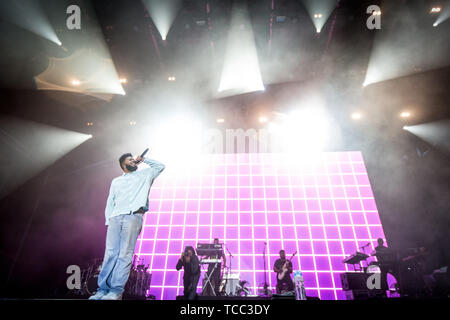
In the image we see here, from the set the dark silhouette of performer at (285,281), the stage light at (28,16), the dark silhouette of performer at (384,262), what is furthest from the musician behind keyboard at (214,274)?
the stage light at (28,16)

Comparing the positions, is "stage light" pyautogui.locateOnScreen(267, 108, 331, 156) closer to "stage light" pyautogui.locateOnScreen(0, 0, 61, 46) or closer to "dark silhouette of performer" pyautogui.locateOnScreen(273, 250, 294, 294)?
"dark silhouette of performer" pyautogui.locateOnScreen(273, 250, 294, 294)

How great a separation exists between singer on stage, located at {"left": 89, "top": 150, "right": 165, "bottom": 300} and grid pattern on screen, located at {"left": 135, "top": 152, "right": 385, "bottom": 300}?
4323 mm

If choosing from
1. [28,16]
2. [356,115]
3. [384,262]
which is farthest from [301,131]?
[28,16]

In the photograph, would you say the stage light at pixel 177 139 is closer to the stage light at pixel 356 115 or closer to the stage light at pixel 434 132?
the stage light at pixel 356 115

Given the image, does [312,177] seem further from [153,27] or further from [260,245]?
[153,27]

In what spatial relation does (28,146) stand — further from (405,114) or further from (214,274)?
(405,114)

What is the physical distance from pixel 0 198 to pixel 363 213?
26.5ft

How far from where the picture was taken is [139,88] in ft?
16.7

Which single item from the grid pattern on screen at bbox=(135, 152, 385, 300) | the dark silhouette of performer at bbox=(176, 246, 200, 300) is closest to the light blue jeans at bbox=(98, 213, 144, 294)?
the dark silhouette of performer at bbox=(176, 246, 200, 300)

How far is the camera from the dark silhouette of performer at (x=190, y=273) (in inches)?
153

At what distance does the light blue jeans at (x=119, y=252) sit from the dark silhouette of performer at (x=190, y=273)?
7.83 ft

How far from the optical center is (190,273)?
409 cm

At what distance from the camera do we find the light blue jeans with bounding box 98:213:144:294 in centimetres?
176

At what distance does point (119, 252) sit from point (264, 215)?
4.90 m
